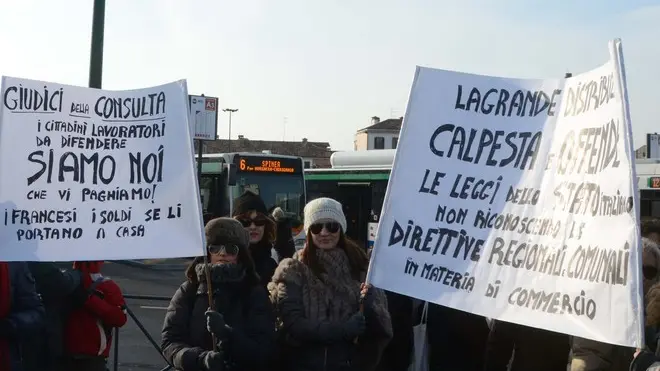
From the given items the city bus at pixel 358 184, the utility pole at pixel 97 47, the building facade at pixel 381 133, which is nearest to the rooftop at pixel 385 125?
the building facade at pixel 381 133

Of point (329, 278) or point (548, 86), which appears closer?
point (548, 86)

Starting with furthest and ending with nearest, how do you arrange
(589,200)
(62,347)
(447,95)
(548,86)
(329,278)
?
(62,347), (329,278), (447,95), (548,86), (589,200)

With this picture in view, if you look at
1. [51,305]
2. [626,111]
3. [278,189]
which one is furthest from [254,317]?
[278,189]

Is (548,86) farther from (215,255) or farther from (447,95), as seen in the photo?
(215,255)

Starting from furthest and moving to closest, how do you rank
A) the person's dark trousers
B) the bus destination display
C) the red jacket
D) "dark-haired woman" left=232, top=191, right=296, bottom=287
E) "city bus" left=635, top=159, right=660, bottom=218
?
the bus destination display, "city bus" left=635, top=159, right=660, bottom=218, "dark-haired woman" left=232, top=191, right=296, bottom=287, the person's dark trousers, the red jacket

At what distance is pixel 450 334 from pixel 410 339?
300mm

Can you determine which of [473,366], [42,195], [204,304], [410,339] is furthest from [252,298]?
[473,366]

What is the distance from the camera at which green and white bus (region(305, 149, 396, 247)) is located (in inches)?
835

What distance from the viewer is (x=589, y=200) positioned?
353 cm

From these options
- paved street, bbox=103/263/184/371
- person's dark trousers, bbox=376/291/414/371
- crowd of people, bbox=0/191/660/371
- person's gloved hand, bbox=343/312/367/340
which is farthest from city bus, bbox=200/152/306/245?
person's gloved hand, bbox=343/312/367/340

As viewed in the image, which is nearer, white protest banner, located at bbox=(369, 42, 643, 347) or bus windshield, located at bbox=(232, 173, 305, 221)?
white protest banner, located at bbox=(369, 42, 643, 347)

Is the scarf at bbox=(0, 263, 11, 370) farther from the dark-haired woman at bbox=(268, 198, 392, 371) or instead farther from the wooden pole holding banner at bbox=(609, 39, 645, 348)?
the wooden pole holding banner at bbox=(609, 39, 645, 348)

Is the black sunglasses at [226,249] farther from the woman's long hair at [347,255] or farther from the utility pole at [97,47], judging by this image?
the utility pole at [97,47]

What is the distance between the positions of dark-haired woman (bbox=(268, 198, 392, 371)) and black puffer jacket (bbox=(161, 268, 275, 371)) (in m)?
0.17
